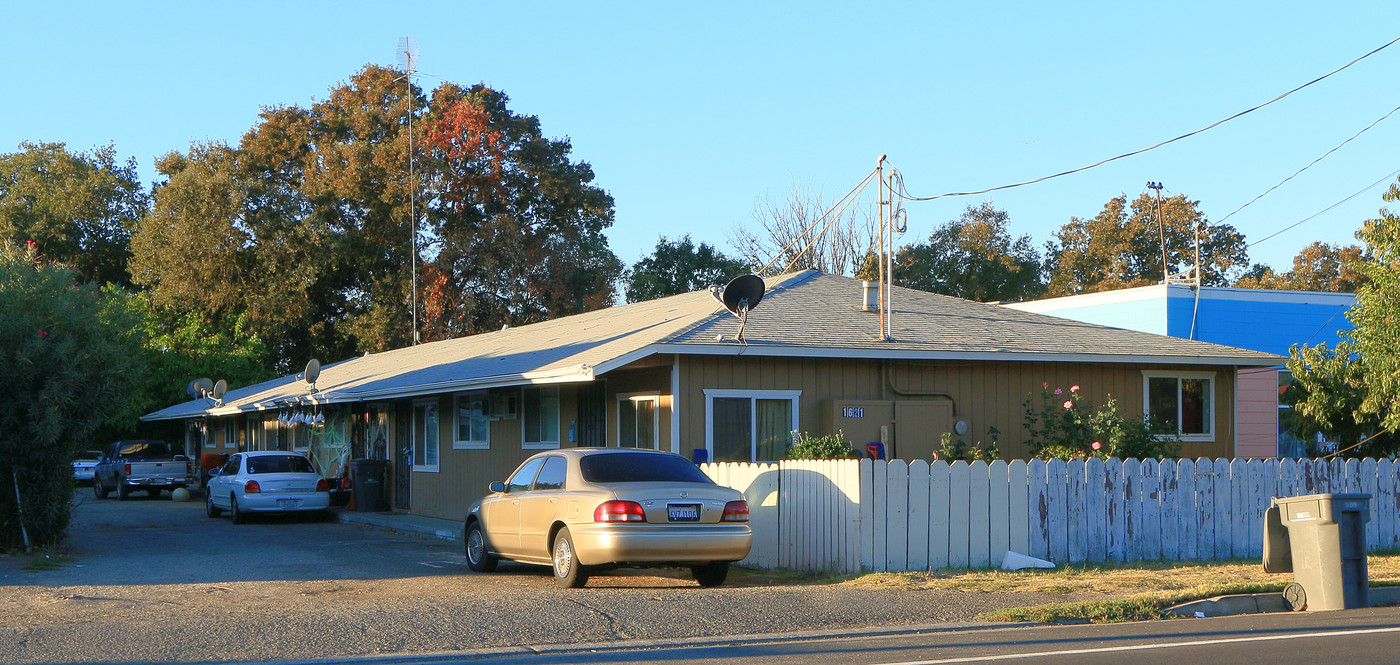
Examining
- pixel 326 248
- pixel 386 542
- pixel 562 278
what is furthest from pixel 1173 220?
pixel 386 542

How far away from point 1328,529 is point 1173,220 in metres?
44.8

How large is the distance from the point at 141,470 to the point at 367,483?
11753 mm

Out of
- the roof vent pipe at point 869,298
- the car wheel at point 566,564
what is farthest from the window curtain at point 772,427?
the car wheel at point 566,564

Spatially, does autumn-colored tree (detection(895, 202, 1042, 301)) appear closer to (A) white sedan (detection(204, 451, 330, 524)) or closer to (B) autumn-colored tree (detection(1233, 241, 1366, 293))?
(B) autumn-colored tree (detection(1233, 241, 1366, 293))

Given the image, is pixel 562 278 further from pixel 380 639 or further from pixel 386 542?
pixel 380 639

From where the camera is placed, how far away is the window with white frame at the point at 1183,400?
20219mm

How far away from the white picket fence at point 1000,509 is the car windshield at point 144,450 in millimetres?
24066

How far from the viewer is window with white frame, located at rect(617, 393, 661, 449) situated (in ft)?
57.6

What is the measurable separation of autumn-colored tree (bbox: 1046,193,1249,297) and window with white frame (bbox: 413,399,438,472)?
3501 centimetres

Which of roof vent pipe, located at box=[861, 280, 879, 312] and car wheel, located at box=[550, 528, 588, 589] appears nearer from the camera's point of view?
car wheel, located at box=[550, 528, 588, 589]

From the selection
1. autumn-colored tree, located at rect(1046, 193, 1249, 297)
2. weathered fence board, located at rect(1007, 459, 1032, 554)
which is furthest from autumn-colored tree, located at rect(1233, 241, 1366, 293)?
weathered fence board, located at rect(1007, 459, 1032, 554)

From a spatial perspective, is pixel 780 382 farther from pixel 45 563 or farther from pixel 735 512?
pixel 45 563

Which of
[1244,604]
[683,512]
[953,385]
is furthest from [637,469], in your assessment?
[953,385]

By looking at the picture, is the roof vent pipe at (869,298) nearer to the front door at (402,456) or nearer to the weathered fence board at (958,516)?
the weathered fence board at (958,516)
